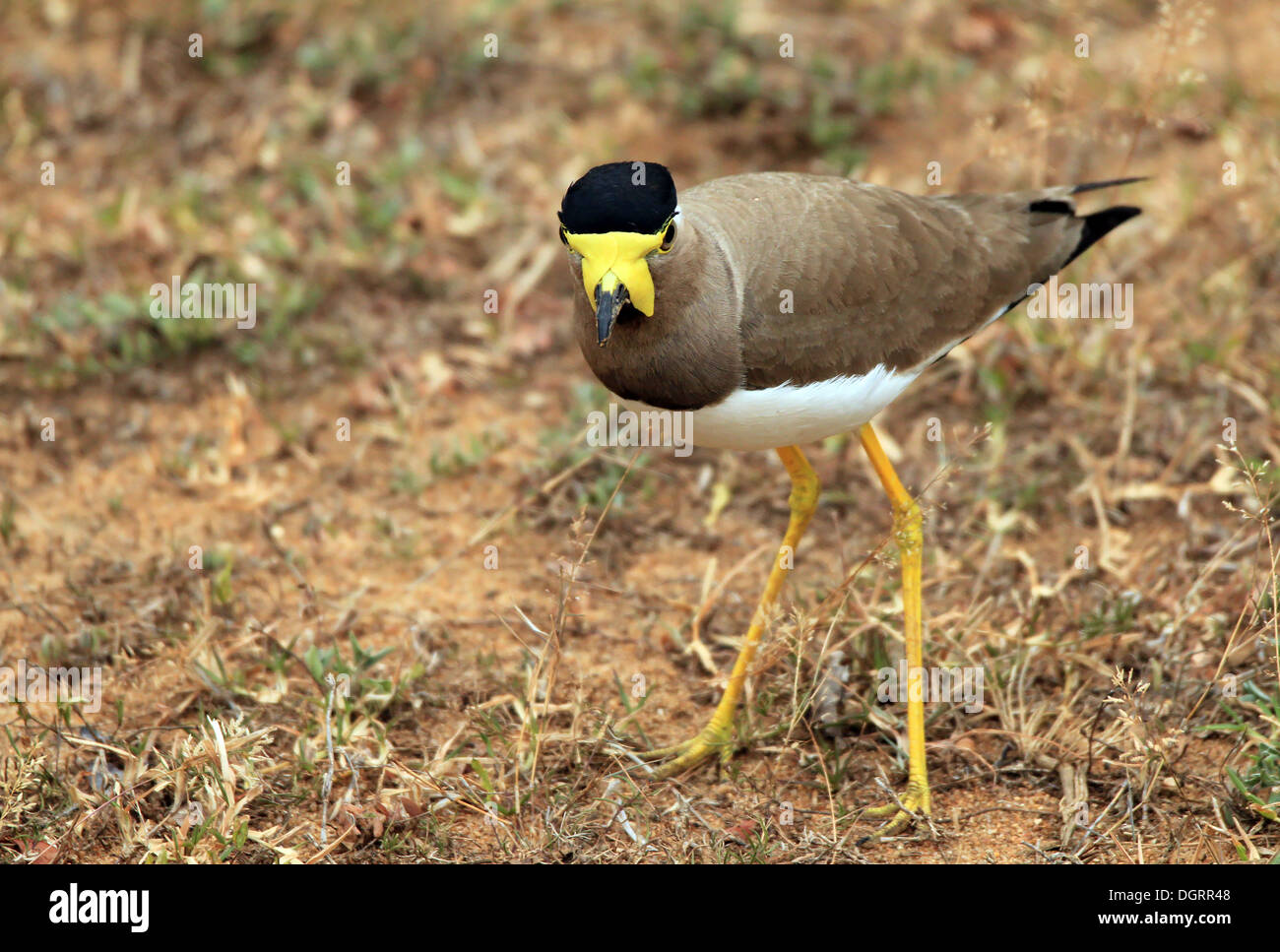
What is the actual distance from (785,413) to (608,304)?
0.72 meters

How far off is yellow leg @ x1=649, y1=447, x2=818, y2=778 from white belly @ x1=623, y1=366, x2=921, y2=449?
45 cm

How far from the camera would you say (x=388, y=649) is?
196 inches

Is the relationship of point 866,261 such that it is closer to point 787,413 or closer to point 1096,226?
point 787,413

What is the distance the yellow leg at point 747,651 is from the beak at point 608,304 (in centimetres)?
114

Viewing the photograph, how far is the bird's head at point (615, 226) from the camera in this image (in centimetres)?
397

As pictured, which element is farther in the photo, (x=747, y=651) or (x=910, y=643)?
(x=747, y=651)

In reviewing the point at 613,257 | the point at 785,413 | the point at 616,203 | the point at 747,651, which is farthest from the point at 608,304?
the point at 747,651

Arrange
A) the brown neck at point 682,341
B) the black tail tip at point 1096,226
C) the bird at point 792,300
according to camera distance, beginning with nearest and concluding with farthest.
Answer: the bird at point 792,300
the brown neck at point 682,341
the black tail tip at point 1096,226

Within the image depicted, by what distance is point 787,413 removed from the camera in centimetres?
434

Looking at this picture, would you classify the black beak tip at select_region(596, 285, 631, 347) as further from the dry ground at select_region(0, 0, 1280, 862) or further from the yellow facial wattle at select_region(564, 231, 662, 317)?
the dry ground at select_region(0, 0, 1280, 862)

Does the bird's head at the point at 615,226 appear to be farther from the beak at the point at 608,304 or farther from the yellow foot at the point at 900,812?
the yellow foot at the point at 900,812

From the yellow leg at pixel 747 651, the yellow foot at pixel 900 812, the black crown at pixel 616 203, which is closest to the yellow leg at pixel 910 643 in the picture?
the yellow foot at pixel 900 812

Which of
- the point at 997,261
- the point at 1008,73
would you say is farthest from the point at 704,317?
the point at 1008,73

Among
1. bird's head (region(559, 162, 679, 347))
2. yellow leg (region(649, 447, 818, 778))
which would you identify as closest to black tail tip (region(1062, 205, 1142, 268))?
yellow leg (region(649, 447, 818, 778))
